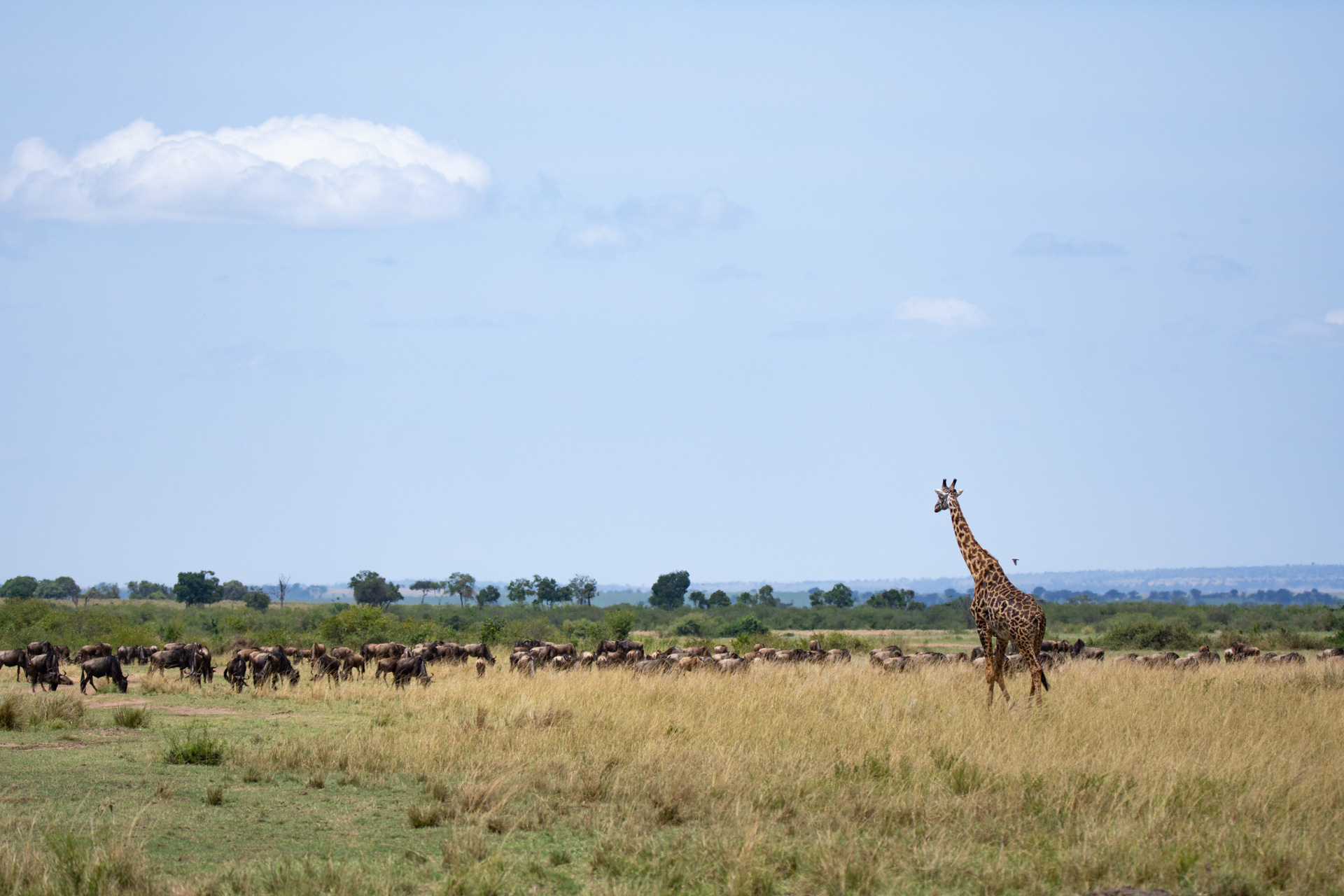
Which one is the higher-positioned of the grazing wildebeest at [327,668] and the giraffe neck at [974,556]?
the giraffe neck at [974,556]

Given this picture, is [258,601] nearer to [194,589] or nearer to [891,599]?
[194,589]

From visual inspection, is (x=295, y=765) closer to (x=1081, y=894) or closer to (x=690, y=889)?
(x=690, y=889)

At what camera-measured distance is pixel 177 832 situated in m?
9.73

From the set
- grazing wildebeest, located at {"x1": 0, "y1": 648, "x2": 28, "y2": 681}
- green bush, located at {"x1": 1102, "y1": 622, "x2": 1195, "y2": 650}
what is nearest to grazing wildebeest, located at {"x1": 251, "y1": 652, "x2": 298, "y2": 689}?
grazing wildebeest, located at {"x1": 0, "y1": 648, "x2": 28, "y2": 681}

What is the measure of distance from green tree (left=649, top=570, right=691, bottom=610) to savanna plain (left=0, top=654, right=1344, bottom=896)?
99404 mm

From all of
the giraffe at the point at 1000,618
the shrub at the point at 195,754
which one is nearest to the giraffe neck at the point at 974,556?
the giraffe at the point at 1000,618

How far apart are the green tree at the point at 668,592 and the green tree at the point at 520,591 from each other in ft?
48.7

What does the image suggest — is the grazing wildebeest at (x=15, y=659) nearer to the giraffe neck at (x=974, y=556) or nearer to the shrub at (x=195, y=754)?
the shrub at (x=195, y=754)

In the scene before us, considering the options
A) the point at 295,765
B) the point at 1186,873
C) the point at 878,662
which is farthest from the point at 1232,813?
the point at 878,662

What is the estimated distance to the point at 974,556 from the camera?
1797cm

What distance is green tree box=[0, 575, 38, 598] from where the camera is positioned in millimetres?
117750

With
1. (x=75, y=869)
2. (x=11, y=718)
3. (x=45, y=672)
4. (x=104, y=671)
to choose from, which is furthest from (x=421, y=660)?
(x=75, y=869)

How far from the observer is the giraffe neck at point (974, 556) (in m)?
17.0

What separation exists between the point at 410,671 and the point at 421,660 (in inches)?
15.8
